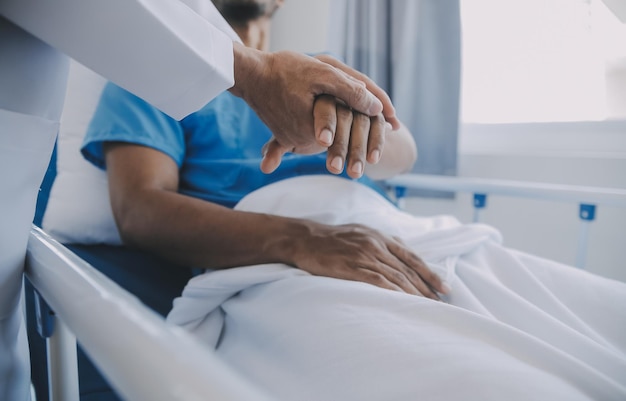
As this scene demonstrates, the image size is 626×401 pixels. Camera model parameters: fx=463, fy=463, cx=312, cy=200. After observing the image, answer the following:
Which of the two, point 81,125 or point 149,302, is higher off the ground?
point 81,125

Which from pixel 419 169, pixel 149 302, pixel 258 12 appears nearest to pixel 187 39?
pixel 149 302

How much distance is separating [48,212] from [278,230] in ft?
1.89

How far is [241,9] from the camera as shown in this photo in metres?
1.35

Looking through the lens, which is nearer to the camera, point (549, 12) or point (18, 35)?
point (18, 35)

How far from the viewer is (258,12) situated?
1.38 metres

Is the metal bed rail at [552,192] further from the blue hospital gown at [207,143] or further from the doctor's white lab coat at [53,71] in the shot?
the doctor's white lab coat at [53,71]

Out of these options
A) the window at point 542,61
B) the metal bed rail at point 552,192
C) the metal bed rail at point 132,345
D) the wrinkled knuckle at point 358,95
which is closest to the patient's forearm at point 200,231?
the wrinkled knuckle at point 358,95

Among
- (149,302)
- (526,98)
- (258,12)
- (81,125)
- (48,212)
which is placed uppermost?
(258,12)

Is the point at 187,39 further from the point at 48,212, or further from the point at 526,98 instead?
the point at 526,98

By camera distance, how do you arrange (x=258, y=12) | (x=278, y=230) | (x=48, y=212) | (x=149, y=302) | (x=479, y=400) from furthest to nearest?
(x=258, y=12), (x=48, y=212), (x=149, y=302), (x=278, y=230), (x=479, y=400)

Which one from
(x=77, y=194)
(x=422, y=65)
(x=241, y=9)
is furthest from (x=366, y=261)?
(x=422, y=65)

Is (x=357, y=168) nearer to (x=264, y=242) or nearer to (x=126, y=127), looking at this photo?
(x=264, y=242)

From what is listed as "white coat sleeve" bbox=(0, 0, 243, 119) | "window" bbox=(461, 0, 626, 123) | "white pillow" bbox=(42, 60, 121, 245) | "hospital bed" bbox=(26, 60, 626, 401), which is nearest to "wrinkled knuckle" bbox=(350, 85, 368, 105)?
"white coat sleeve" bbox=(0, 0, 243, 119)

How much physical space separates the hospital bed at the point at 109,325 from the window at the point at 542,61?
24.0 inches
